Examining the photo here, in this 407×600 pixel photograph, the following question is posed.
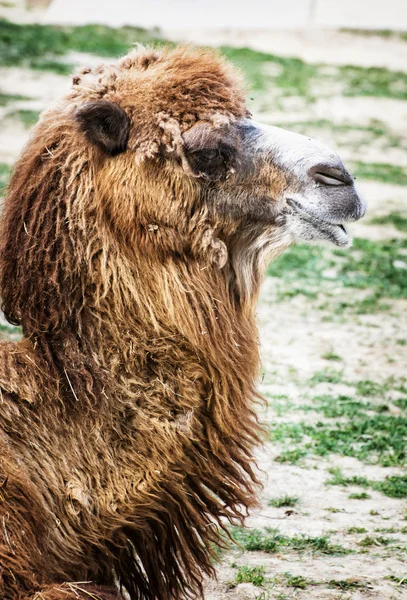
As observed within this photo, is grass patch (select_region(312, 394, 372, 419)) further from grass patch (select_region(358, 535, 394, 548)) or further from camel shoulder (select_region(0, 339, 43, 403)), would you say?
camel shoulder (select_region(0, 339, 43, 403))

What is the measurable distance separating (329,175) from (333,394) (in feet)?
10.0

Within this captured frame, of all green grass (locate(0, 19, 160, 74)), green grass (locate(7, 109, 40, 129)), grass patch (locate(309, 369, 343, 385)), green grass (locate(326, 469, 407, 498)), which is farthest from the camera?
green grass (locate(0, 19, 160, 74))

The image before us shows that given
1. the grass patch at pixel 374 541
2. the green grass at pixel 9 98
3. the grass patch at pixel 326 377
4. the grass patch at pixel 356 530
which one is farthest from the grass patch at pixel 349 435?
the green grass at pixel 9 98

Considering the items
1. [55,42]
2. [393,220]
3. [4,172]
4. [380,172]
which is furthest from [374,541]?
[55,42]

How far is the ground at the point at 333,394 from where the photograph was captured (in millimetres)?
4598

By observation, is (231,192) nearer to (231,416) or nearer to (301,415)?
(231,416)

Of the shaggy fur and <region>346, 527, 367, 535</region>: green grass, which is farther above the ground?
the shaggy fur

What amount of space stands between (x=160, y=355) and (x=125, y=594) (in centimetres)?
113

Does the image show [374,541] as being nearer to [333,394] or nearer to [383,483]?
[383,483]

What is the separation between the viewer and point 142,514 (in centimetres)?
349

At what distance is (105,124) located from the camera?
3.59 meters

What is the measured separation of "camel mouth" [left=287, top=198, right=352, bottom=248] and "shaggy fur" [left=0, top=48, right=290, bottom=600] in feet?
0.45

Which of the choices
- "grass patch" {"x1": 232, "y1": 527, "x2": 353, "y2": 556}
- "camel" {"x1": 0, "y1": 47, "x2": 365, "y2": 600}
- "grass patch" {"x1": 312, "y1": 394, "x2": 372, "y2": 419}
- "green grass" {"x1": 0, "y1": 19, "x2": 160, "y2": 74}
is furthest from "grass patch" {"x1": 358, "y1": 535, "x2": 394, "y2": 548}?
"green grass" {"x1": 0, "y1": 19, "x2": 160, "y2": 74}

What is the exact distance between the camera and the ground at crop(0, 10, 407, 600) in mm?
4598
